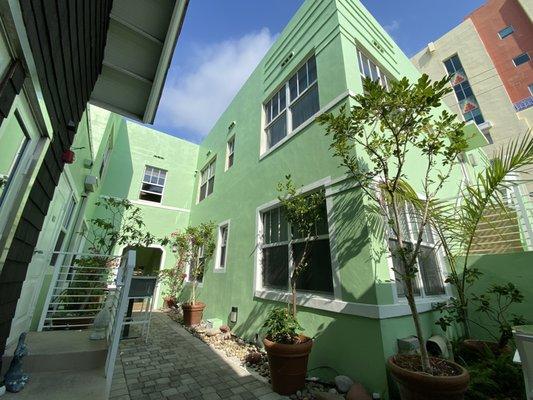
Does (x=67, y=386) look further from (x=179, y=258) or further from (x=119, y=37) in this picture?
(x=179, y=258)

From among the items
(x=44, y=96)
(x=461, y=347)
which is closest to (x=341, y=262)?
(x=461, y=347)

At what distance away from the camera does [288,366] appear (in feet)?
10.6

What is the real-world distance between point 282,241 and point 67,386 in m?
3.73

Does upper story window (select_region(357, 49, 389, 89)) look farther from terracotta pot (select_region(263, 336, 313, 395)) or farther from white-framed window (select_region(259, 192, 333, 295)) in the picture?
terracotta pot (select_region(263, 336, 313, 395))

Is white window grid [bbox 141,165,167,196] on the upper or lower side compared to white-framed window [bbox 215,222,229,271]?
upper

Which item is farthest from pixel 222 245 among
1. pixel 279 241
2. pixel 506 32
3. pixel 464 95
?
pixel 506 32

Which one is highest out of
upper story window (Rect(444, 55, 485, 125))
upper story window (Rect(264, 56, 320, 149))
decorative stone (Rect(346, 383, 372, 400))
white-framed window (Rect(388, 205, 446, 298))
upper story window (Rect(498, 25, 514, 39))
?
upper story window (Rect(498, 25, 514, 39))

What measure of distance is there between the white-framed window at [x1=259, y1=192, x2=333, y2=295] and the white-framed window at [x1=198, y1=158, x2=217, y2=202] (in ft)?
16.1

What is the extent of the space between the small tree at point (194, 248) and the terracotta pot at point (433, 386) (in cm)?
626

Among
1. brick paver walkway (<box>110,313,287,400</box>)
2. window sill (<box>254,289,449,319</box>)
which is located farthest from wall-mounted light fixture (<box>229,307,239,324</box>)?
window sill (<box>254,289,449,319</box>)

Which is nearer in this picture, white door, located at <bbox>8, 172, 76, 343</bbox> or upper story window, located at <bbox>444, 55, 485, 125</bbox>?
white door, located at <bbox>8, 172, 76, 343</bbox>

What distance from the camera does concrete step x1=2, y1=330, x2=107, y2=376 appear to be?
2869 millimetres

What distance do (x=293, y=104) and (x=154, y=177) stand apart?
8.35 metres

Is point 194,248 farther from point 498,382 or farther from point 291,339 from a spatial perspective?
point 498,382
